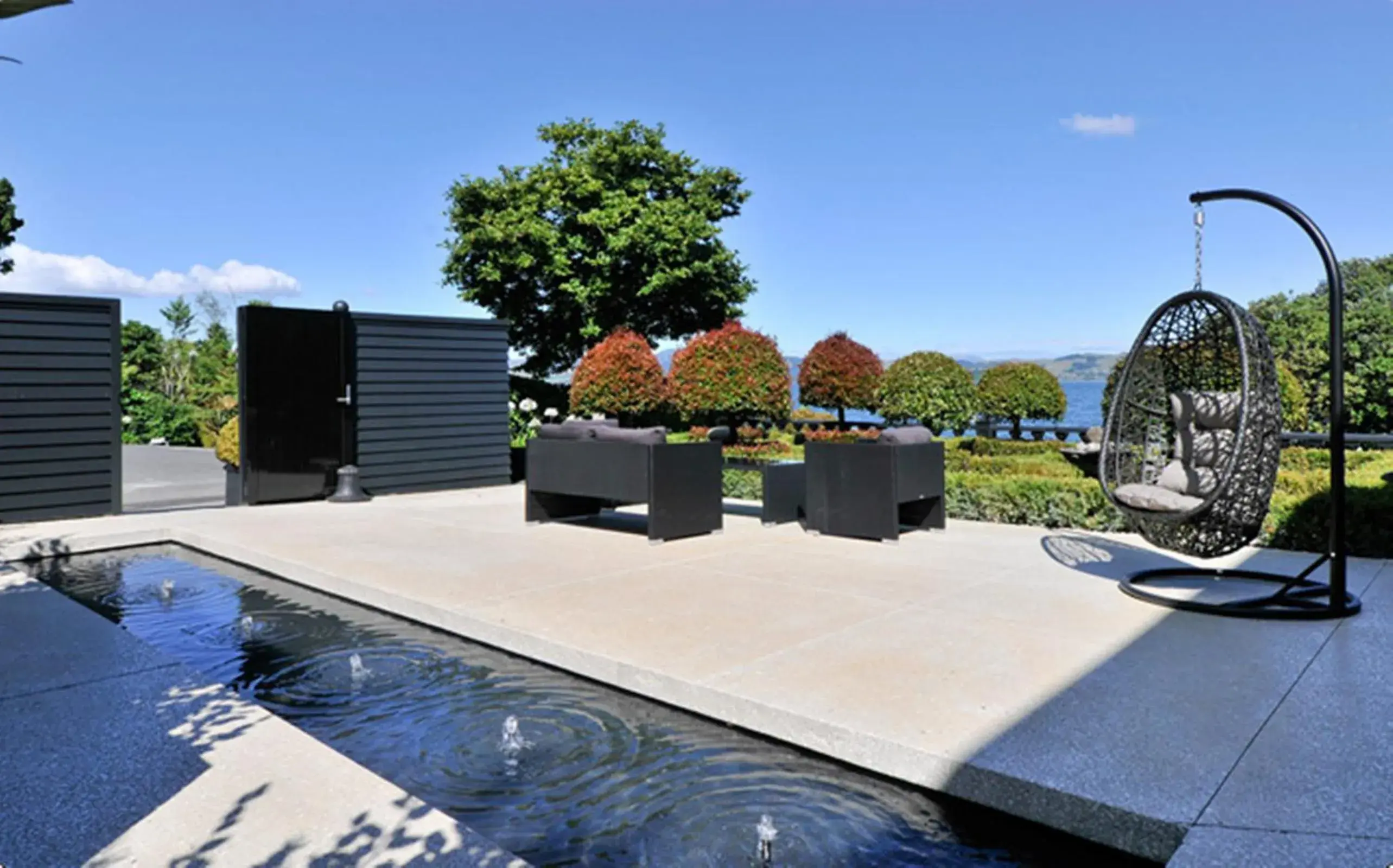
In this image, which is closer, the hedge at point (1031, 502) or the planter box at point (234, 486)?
the hedge at point (1031, 502)

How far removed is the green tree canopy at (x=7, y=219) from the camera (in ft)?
81.8

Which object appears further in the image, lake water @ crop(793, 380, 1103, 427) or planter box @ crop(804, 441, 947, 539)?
lake water @ crop(793, 380, 1103, 427)

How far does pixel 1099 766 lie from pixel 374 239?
21907 mm

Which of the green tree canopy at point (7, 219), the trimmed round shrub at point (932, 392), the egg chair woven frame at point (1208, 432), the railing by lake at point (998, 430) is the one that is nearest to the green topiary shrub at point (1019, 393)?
the railing by lake at point (998, 430)

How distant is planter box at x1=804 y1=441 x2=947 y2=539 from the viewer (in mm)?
6145

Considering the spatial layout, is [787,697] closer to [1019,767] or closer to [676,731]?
[676,731]

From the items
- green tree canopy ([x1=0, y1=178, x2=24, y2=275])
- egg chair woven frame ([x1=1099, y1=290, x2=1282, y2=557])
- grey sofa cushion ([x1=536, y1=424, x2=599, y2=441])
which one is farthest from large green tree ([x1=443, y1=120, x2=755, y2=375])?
egg chair woven frame ([x1=1099, y1=290, x2=1282, y2=557])

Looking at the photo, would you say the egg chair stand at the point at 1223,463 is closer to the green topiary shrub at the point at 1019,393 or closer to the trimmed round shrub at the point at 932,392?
the trimmed round shrub at the point at 932,392

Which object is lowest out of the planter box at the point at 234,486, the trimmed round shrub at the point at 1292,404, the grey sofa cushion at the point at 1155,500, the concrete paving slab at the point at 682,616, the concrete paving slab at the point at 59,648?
the concrete paving slab at the point at 59,648

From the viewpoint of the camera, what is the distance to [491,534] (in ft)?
21.7

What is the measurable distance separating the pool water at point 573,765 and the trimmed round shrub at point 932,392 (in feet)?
32.4

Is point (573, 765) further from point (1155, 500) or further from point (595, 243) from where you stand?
point (595, 243)

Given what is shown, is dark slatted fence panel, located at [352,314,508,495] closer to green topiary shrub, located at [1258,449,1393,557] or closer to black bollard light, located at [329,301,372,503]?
black bollard light, located at [329,301,372,503]

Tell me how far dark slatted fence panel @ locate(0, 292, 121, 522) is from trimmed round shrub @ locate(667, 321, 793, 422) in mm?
5890
